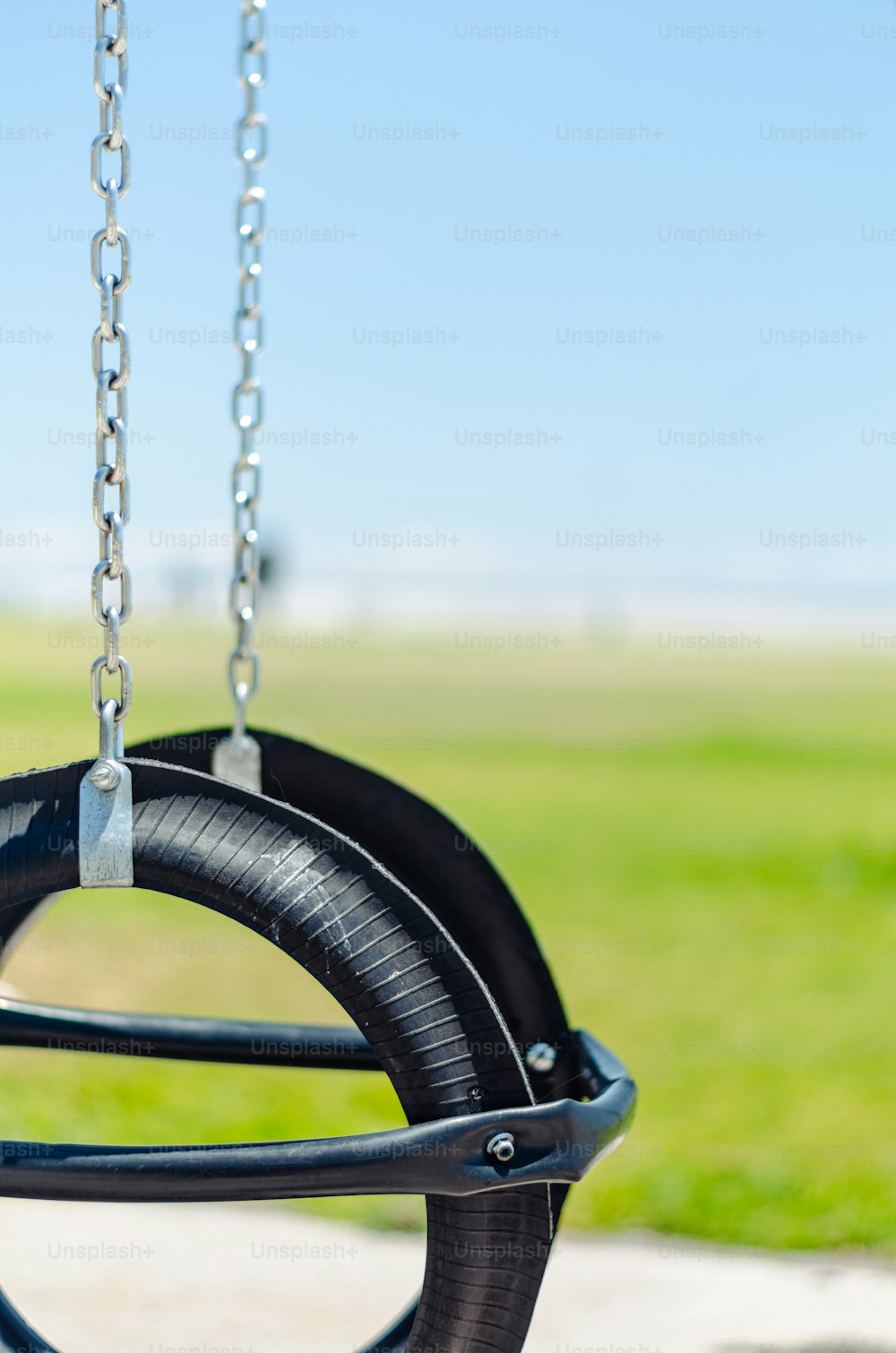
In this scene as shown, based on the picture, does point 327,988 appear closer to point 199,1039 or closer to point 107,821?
point 107,821

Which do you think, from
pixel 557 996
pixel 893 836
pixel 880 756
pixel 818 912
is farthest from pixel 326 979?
pixel 880 756

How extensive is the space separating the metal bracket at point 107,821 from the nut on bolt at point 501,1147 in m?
0.64

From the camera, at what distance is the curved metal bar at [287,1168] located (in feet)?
5.97

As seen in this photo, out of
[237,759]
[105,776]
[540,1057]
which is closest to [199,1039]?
[237,759]

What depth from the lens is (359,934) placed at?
191 cm

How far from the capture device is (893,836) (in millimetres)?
14422

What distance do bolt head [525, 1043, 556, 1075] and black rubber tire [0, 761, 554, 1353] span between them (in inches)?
Result: 18.3

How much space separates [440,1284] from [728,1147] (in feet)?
12.6

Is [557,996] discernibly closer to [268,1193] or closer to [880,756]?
[268,1193]

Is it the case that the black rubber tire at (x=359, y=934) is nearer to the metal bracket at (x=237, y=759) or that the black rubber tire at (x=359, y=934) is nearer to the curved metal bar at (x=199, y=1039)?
the metal bracket at (x=237, y=759)

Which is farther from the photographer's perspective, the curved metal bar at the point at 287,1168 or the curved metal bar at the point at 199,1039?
the curved metal bar at the point at 199,1039

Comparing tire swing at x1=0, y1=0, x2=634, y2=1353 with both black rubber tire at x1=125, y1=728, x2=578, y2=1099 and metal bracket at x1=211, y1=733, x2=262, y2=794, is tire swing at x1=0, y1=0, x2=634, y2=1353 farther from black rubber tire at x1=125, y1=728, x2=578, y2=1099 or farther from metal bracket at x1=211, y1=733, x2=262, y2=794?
metal bracket at x1=211, y1=733, x2=262, y2=794

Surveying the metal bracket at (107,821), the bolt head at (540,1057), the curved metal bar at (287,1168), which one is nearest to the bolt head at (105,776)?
the metal bracket at (107,821)

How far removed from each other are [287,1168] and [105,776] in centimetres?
62
